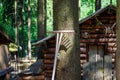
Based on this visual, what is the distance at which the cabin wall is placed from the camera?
549 inches

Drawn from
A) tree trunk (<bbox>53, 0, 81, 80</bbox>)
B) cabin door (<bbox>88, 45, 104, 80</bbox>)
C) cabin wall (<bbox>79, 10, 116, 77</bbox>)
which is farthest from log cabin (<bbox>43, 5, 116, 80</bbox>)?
tree trunk (<bbox>53, 0, 81, 80</bbox>)

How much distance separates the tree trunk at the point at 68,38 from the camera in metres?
5.95

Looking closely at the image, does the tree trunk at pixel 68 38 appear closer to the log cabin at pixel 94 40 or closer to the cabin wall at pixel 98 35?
the log cabin at pixel 94 40

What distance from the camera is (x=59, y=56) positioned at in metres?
5.98

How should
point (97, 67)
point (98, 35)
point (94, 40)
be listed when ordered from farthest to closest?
point (98, 35) < point (94, 40) < point (97, 67)

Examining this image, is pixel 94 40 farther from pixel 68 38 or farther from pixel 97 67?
pixel 68 38

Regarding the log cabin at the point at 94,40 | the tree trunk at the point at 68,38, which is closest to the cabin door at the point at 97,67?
the tree trunk at the point at 68,38

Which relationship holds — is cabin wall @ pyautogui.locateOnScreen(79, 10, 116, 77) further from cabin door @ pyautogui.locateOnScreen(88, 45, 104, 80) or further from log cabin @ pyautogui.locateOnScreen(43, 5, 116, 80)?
cabin door @ pyautogui.locateOnScreen(88, 45, 104, 80)

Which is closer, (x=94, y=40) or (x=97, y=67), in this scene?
(x=97, y=67)

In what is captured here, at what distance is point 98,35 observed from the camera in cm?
1422

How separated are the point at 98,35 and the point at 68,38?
845 centimetres

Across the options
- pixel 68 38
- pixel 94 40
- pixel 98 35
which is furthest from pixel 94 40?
pixel 68 38

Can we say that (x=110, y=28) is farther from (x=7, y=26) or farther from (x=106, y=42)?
(x=7, y=26)

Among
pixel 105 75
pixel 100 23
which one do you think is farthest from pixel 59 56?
pixel 100 23
